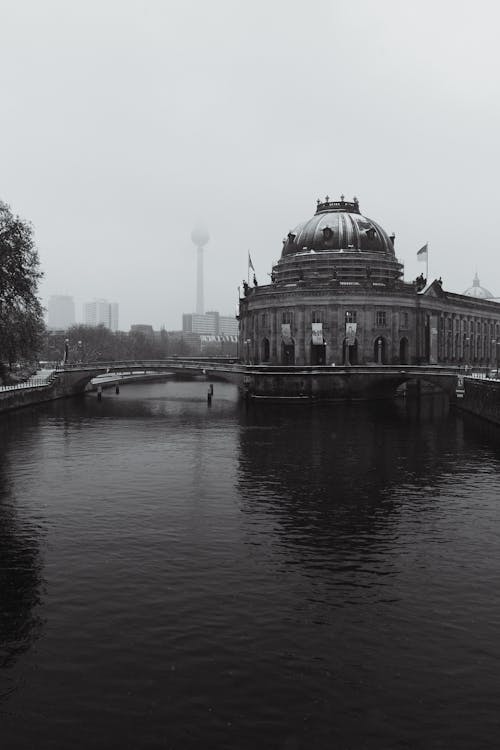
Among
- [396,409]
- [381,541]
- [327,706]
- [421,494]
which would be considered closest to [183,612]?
[327,706]

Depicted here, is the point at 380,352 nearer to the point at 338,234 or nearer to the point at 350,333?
the point at 350,333

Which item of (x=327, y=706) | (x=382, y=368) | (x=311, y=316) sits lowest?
(x=327, y=706)

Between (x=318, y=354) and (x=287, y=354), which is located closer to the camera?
(x=318, y=354)

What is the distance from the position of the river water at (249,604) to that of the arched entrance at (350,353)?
6603 centimetres

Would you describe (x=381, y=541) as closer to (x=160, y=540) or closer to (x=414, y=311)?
(x=160, y=540)

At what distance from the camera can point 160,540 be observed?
30.4 metres

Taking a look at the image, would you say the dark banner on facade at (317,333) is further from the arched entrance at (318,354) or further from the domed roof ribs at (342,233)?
the domed roof ribs at (342,233)

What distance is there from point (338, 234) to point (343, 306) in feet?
66.5

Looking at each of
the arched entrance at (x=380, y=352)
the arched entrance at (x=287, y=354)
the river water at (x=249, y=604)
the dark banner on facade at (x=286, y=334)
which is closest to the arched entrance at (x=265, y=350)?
the arched entrance at (x=287, y=354)

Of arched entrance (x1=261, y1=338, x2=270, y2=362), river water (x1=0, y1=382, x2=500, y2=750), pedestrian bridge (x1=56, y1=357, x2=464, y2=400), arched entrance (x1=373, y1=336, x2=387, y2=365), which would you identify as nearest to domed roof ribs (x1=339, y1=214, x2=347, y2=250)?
arched entrance (x1=373, y1=336, x2=387, y2=365)


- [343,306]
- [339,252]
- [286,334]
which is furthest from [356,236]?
[286,334]

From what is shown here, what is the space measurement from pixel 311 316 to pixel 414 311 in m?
21.5

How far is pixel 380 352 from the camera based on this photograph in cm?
11956

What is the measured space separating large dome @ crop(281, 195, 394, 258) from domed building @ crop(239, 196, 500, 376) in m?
0.20
